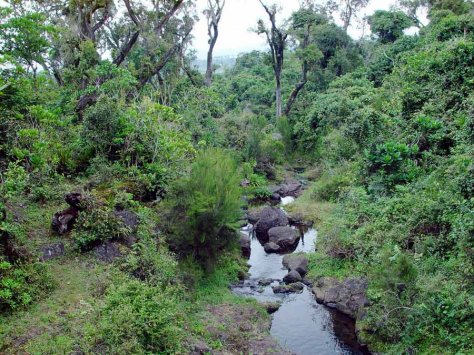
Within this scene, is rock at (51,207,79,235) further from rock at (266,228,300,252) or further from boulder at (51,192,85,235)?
rock at (266,228,300,252)

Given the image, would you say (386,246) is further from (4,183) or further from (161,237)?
(4,183)

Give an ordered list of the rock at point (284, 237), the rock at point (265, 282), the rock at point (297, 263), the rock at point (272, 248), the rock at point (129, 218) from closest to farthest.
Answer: the rock at point (129, 218)
the rock at point (265, 282)
the rock at point (297, 263)
the rock at point (272, 248)
the rock at point (284, 237)

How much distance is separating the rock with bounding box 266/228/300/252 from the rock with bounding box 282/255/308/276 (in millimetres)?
1722

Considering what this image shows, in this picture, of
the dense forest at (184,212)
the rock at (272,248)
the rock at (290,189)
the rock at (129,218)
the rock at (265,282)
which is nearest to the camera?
the dense forest at (184,212)

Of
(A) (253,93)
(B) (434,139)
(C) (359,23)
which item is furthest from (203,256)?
(C) (359,23)

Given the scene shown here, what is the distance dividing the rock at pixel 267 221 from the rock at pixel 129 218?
384 inches

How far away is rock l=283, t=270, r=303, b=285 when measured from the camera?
1906cm

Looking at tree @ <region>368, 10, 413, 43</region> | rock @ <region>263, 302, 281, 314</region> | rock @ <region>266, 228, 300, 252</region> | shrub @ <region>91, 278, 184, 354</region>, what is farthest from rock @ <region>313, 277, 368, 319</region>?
tree @ <region>368, 10, 413, 43</region>

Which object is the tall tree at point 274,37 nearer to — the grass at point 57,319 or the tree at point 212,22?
the tree at point 212,22

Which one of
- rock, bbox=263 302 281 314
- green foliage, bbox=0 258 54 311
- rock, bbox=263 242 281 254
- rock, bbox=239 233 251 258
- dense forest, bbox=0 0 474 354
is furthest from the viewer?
rock, bbox=263 242 281 254

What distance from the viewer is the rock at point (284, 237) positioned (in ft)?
74.8

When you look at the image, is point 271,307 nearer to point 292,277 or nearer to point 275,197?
point 292,277

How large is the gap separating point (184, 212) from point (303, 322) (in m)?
5.96

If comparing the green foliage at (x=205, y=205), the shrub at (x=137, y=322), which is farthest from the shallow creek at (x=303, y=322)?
the shrub at (x=137, y=322)
